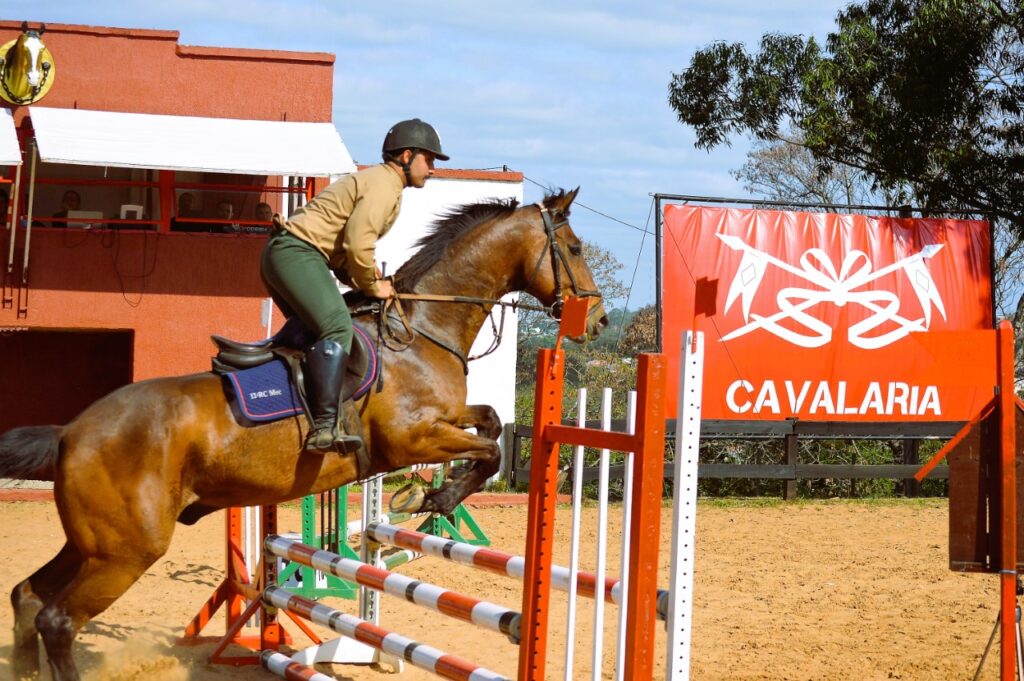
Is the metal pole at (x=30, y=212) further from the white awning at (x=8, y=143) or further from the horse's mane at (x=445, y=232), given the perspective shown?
the horse's mane at (x=445, y=232)

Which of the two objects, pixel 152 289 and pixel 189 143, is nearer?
pixel 189 143

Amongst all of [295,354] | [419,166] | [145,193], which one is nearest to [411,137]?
[419,166]

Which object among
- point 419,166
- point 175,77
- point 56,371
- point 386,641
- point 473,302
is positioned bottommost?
point 386,641

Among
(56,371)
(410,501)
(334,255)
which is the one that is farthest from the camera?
(56,371)

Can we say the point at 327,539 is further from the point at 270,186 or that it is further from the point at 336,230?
the point at 270,186

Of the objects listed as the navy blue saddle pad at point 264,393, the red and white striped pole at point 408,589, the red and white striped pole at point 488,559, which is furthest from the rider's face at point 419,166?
the red and white striped pole at point 408,589

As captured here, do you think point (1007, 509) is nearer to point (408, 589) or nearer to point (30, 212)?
point (408, 589)

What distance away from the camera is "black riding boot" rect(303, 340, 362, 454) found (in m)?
4.95

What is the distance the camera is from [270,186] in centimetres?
1519

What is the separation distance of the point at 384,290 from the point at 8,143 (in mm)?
9245

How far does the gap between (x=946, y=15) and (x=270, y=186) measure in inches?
357

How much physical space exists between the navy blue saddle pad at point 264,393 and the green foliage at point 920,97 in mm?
11634

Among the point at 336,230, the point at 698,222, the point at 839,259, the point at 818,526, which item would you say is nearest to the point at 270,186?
the point at 698,222

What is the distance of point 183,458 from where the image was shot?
4.88 m
